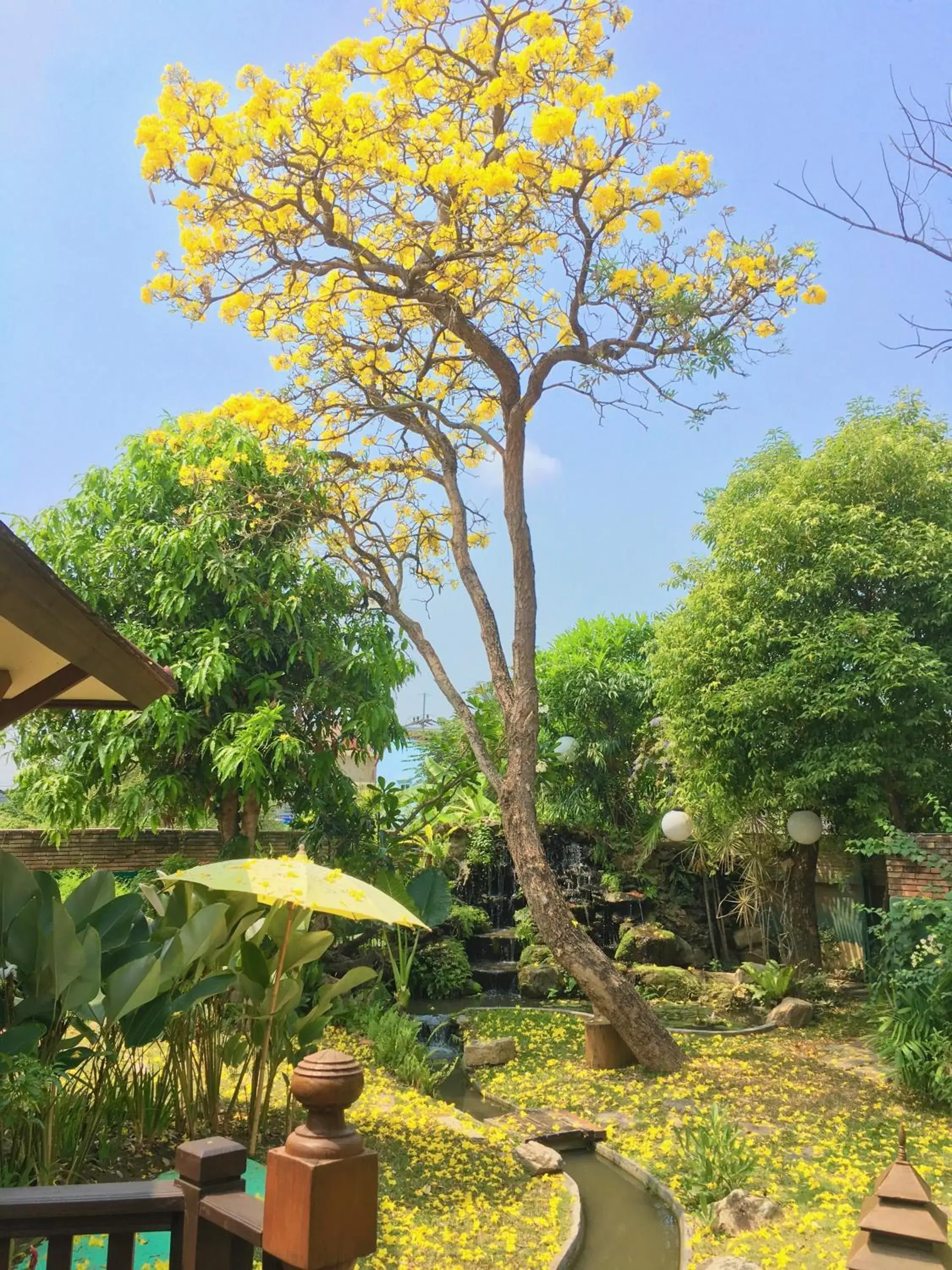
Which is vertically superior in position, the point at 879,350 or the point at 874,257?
the point at 874,257

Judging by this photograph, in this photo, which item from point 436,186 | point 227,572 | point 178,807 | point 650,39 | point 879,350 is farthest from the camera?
point 178,807

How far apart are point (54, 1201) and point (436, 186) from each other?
302 inches

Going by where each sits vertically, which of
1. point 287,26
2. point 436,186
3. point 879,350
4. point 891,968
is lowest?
point 891,968

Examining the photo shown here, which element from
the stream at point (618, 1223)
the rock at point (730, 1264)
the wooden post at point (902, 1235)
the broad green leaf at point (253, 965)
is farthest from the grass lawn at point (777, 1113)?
the wooden post at point (902, 1235)

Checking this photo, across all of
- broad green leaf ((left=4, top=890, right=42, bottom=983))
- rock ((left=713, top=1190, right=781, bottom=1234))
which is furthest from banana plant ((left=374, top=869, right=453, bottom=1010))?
broad green leaf ((left=4, top=890, right=42, bottom=983))

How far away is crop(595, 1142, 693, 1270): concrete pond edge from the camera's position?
14.4 feet

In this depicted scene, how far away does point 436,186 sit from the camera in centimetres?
757

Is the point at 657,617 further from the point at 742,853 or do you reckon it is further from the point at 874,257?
the point at 874,257

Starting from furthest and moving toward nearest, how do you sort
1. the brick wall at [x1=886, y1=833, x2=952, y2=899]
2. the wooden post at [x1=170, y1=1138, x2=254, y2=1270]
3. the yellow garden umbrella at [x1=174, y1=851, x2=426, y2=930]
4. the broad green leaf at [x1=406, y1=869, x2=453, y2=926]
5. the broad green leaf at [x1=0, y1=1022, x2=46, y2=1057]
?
the broad green leaf at [x1=406, y1=869, x2=453, y2=926] → the brick wall at [x1=886, y1=833, x2=952, y2=899] → the yellow garden umbrella at [x1=174, y1=851, x2=426, y2=930] → the broad green leaf at [x1=0, y1=1022, x2=46, y2=1057] → the wooden post at [x1=170, y1=1138, x2=254, y2=1270]

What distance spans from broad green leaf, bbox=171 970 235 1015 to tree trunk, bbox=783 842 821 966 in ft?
24.9

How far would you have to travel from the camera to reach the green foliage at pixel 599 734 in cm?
1375

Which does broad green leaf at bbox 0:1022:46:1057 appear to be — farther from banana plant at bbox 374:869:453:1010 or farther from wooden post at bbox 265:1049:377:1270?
banana plant at bbox 374:869:453:1010

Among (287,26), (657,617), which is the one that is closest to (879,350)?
(287,26)

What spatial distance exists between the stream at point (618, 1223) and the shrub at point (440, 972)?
478 cm
